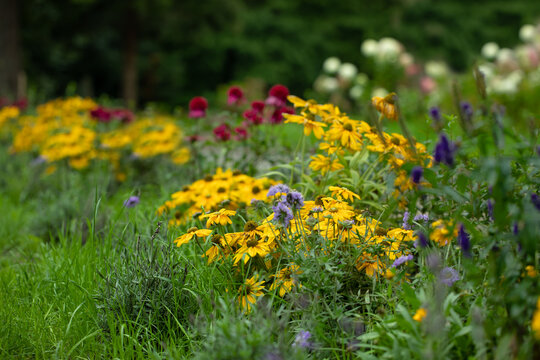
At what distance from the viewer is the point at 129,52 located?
42.8ft

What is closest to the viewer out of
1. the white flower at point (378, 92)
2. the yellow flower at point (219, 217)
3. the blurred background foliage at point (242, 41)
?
the yellow flower at point (219, 217)

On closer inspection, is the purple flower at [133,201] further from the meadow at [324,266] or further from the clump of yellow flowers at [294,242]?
the clump of yellow flowers at [294,242]

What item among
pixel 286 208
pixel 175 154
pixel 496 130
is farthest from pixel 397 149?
pixel 175 154

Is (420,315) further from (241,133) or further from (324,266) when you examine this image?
(241,133)

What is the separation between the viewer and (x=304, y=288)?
1831 mm

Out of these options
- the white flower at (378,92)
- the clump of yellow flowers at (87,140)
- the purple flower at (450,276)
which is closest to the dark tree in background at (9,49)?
the clump of yellow flowers at (87,140)

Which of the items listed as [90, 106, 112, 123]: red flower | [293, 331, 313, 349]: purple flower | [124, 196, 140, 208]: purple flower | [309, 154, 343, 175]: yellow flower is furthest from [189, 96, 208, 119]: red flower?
[293, 331, 313, 349]: purple flower

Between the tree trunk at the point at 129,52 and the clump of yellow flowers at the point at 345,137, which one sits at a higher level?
the clump of yellow flowers at the point at 345,137

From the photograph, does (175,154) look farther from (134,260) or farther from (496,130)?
(496,130)

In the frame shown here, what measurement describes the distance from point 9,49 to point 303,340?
33.4 ft

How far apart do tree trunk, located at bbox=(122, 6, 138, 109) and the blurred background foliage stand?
0.08ft

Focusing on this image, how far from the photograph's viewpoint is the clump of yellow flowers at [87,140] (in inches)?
172

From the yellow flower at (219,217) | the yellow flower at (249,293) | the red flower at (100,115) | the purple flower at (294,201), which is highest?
the purple flower at (294,201)

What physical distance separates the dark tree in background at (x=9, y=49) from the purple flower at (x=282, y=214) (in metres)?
9.13
